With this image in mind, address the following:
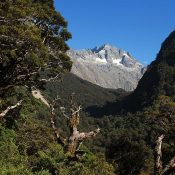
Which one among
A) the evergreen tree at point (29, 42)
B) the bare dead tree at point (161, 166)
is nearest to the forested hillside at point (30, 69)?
the evergreen tree at point (29, 42)

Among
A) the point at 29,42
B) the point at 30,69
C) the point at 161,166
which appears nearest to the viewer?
the point at 161,166

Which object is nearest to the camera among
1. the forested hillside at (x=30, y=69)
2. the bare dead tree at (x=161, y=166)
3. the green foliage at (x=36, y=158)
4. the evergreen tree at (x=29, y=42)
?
the bare dead tree at (x=161, y=166)

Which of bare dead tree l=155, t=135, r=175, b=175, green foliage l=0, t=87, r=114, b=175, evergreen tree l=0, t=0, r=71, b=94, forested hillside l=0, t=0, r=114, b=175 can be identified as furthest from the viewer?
evergreen tree l=0, t=0, r=71, b=94

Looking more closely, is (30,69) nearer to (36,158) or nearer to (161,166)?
(36,158)

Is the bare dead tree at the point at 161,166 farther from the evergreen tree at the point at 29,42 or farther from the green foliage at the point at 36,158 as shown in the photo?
the evergreen tree at the point at 29,42

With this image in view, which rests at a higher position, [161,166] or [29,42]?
[29,42]

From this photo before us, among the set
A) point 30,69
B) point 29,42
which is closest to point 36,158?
point 30,69

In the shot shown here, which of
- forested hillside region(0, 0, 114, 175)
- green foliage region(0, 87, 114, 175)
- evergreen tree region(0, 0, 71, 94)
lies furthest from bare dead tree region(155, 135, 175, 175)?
evergreen tree region(0, 0, 71, 94)

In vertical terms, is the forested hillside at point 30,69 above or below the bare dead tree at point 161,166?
above

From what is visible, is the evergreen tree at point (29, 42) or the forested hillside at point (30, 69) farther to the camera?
the evergreen tree at point (29, 42)

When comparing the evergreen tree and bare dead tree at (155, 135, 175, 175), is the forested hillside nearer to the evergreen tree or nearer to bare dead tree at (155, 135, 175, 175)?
the evergreen tree

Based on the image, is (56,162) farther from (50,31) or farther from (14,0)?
(50,31)

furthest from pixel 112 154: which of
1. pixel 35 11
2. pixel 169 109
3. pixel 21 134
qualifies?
pixel 35 11

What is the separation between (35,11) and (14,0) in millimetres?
2302
